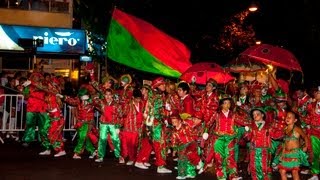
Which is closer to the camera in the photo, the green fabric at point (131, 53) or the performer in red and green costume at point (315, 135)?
the performer in red and green costume at point (315, 135)

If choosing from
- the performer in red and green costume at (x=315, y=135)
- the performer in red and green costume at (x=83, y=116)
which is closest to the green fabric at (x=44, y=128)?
the performer in red and green costume at (x=83, y=116)

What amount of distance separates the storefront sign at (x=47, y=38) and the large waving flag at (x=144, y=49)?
10.2 m

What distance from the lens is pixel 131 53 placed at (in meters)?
11.0

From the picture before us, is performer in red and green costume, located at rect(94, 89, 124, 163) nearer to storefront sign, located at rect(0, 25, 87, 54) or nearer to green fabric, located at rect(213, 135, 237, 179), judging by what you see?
green fabric, located at rect(213, 135, 237, 179)

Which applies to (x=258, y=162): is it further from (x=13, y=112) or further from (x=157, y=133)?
(x=13, y=112)

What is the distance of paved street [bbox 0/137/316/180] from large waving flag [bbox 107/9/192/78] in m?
2.05

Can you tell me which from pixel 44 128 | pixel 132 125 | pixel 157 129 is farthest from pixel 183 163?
pixel 44 128

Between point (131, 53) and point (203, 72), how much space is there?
2603 mm

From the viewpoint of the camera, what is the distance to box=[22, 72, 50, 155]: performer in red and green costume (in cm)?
1208

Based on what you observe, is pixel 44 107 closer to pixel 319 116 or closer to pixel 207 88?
pixel 207 88

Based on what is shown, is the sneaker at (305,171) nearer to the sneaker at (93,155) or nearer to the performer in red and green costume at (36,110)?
the sneaker at (93,155)

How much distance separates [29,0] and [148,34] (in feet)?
56.0

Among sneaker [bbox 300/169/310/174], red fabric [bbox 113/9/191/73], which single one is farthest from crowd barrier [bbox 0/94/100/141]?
sneaker [bbox 300/169/310/174]

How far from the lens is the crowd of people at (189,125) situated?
353 inches
